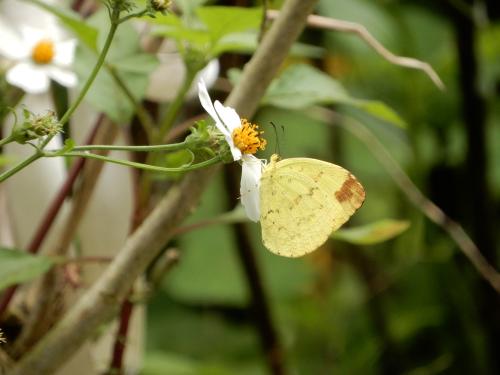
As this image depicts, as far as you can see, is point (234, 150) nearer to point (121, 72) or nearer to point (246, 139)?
point (246, 139)

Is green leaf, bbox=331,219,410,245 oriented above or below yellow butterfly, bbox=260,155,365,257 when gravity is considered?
below

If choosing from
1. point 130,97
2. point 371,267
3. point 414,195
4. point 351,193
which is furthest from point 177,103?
point 371,267

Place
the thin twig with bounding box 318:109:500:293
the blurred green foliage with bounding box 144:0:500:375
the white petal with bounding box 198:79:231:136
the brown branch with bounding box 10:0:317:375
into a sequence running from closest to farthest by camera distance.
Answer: the white petal with bounding box 198:79:231:136 → the brown branch with bounding box 10:0:317:375 → the thin twig with bounding box 318:109:500:293 → the blurred green foliage with bounding box 144:0:500:375

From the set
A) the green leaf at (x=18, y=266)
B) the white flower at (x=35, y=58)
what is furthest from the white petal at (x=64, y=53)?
the green leaf at (x=18, y=266)

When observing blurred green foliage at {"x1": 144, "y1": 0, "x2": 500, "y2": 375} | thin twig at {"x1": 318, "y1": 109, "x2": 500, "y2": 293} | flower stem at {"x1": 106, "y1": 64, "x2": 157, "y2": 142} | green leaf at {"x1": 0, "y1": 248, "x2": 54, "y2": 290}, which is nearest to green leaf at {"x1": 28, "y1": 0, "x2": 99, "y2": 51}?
flower stem at {"x1": 106, "y1": 64, "x2": 157, "y2": 142}

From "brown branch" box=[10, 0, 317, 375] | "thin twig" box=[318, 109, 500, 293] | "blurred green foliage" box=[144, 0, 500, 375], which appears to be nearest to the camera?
"brown branch" box=[10, 0, 317, 375]

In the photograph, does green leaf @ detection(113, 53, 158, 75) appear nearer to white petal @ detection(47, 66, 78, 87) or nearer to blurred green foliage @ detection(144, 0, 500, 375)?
white petal @ detection(47, 66, 78, 87)
